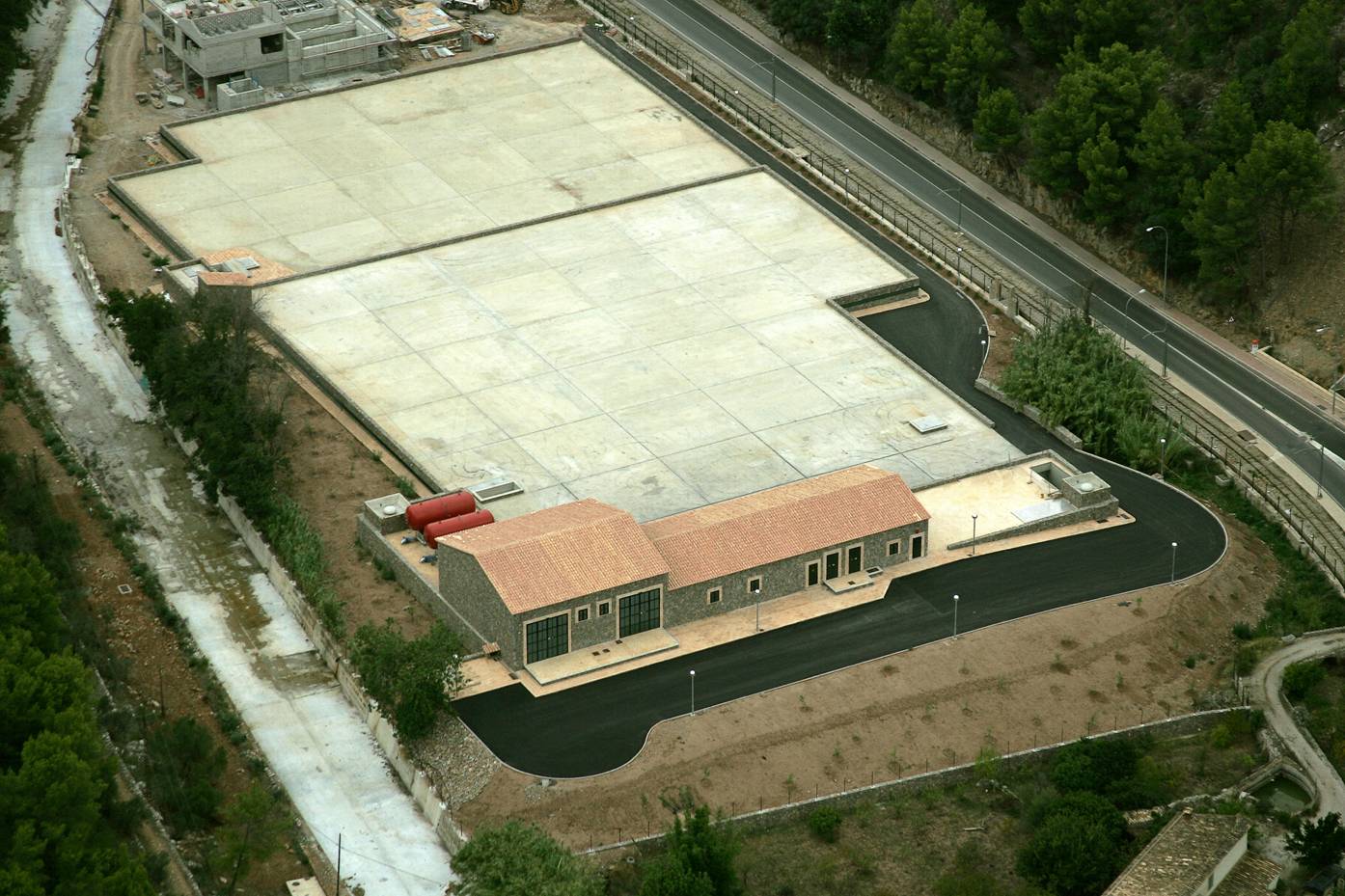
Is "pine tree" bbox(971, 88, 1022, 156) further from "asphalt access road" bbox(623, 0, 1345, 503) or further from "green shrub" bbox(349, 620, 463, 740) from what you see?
"green shrub" bbox(349, 620, 463, 740)

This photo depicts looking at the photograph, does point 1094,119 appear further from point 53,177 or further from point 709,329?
point 53,177

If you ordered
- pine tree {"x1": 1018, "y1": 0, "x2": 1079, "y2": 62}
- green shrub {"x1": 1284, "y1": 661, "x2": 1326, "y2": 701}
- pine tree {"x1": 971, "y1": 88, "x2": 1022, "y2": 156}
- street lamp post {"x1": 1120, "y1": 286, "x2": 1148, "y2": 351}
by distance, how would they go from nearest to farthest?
green shrub {"x1": 1284, "y1": 661, "x2": 1326, "y2": 701}
street lamp post {"x1": 1120, "y1": 286, "x2": 1148, "y2": 351}
pine tree {"x1": 971, "y1": 88, "x2": 1022, "y2": 156}
pine tree {"x1": 1018, "y1": 0, "x2": 1079, "y2": 62}

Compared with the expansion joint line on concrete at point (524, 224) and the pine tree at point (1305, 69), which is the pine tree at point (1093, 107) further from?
the expansion joint line on concrete at point (524, 224)

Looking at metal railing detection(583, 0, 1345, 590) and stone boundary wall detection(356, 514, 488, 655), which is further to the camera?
metal railing detection(583, 0, 1345, 590)

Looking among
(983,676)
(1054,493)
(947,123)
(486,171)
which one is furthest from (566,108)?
(983,676)

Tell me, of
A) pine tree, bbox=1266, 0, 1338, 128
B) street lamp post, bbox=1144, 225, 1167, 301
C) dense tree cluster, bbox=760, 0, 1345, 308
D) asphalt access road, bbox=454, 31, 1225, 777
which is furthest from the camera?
pine tree, bbox=1266, 0, 1338, 128

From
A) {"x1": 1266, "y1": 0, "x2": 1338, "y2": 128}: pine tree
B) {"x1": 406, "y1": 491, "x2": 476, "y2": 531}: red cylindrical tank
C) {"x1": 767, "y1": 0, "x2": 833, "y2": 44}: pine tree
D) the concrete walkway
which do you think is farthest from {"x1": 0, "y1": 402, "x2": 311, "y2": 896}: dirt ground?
{"x1": 1266, "y1": 0, "x2": 1338, "y2": 128}: pine tree

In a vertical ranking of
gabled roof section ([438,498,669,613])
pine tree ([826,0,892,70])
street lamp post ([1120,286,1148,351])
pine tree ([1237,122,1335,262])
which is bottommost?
gabled roof section ([438,498,669,613])

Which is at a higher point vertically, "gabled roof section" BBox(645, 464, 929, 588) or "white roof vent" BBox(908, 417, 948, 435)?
"gabled roof section" BBox(645, 464, 929, 588)
